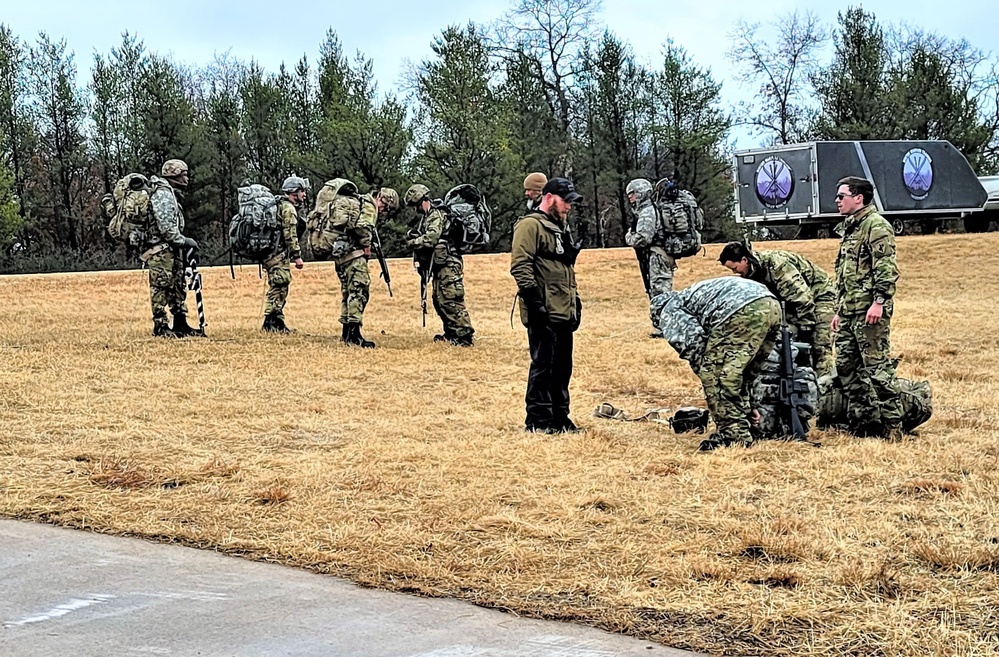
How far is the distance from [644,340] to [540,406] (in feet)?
22.3

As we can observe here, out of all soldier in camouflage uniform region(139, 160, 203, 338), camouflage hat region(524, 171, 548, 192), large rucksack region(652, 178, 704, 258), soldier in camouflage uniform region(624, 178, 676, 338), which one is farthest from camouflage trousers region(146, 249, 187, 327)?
large rucksack region(652, 178, 704, 258)

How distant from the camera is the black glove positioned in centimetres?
826

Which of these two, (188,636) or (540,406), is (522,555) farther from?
(540,406)

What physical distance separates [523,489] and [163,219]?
27.3 feet

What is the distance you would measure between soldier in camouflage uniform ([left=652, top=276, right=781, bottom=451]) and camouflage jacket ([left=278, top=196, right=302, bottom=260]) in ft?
25.2

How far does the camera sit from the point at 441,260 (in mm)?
13734

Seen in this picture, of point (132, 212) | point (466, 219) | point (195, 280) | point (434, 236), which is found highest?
point (132, 212)

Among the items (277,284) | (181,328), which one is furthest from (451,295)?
(181,328)

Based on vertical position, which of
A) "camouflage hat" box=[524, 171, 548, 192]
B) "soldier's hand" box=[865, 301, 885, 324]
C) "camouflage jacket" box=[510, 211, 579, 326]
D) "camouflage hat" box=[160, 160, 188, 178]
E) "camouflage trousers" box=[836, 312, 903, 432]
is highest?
"camouflage hat" box=[160, 160, 188, 178]

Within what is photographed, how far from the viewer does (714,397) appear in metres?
7.73

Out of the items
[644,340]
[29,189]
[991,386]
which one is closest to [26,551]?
[991,386]

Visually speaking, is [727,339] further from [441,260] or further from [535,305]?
[441,260]

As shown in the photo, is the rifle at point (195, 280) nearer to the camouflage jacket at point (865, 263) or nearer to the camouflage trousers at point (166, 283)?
the camouflage trousers at point (166, 283)

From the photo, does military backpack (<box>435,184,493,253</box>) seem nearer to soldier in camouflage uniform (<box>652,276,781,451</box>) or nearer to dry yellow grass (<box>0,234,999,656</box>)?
dry yellow grass (<box>0,234,999,656</box>)
